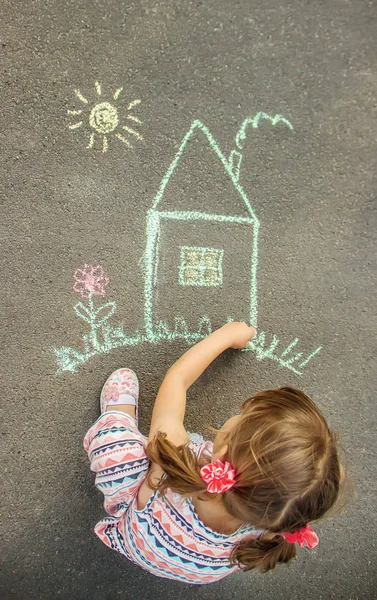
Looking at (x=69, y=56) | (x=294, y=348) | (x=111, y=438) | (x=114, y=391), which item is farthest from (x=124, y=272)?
(x=69, y=56)

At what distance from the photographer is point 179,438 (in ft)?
5.10

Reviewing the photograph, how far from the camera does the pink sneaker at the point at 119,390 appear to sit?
6.01ft

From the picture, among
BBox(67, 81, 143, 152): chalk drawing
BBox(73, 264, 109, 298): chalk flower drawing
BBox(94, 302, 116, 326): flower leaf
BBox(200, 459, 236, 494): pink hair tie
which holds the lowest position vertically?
BBox(200, 459, 236, 494): pink hair tie

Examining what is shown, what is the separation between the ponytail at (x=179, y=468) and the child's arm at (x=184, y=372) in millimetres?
283

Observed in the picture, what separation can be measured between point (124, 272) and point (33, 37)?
3.68 feet

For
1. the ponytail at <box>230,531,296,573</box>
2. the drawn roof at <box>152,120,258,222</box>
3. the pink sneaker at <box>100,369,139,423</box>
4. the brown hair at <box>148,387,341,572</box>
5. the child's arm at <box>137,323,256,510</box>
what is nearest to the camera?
the brown hair at <box>148,387,341,572</box>

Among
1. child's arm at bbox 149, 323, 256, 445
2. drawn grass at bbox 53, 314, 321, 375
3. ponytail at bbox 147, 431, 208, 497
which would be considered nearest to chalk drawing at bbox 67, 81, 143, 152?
drawn grass at bbox 53, 314, 321, 375

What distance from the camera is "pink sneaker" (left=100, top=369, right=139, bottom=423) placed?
1.83m

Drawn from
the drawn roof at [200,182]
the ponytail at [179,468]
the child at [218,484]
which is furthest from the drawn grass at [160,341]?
the ponytail at [179,468]

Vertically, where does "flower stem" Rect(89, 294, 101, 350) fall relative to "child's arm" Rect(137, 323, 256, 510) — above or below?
above

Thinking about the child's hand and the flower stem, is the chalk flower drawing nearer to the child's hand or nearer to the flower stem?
the flower stem

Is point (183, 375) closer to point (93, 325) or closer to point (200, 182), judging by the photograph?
point (93, 325)

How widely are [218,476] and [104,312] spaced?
101 centimetres

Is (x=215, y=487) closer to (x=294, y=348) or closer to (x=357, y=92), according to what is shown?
(x=294, y=348)
